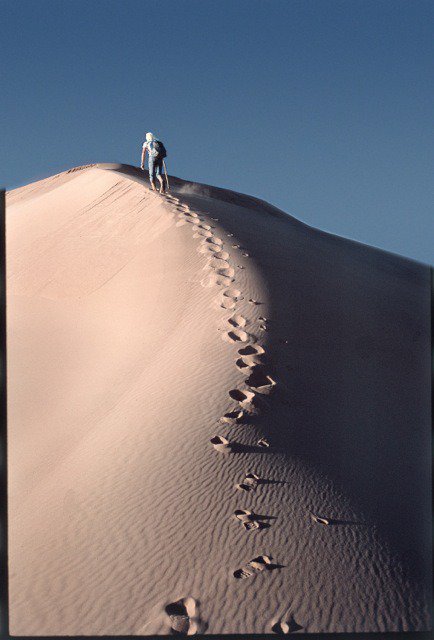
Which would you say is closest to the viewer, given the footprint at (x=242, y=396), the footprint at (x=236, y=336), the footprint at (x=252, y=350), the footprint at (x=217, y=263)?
the footprint at (x=242, y=396)

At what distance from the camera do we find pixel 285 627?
14.0 feet

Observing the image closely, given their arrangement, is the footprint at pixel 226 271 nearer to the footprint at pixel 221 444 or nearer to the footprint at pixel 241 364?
the footprint at pixel 241 364

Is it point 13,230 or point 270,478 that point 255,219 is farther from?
point 270,478

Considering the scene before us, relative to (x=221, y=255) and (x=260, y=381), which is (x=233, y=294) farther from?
(x=260, y=381)

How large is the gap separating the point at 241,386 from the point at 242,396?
0.53 ft

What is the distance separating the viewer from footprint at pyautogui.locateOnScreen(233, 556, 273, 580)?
182 inches

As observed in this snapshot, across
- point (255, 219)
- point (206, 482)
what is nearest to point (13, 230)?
point (255, 219)

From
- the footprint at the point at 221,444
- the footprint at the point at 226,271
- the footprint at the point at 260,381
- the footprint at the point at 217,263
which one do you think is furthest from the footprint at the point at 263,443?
the footprint at the point at 217,263

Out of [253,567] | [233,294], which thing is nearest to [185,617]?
[253,567]

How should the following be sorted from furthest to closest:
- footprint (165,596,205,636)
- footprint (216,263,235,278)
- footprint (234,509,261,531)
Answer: footprint (216,263,235,278)
footprint (234,509,261,531)
footprint (165,596,205,636)

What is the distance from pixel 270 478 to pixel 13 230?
36.7 ft

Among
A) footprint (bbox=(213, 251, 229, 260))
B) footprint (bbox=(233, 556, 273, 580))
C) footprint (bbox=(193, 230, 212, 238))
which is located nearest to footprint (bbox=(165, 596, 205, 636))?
footprint (bbox=(233, 556, 273, 580))

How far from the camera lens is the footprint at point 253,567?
15.1 feet

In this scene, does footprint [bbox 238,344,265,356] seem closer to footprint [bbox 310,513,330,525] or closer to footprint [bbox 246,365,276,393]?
footprint [bbox 246,365,276,393]
